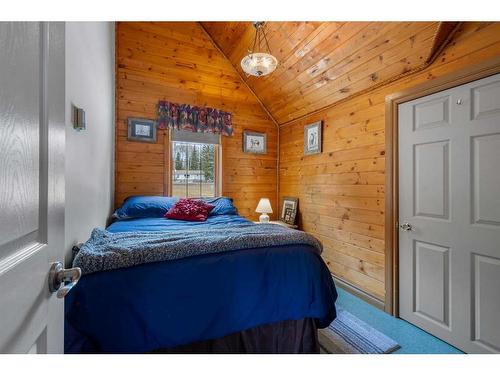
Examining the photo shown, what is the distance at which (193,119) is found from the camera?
3504 mm

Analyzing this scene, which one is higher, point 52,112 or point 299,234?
point 52,112

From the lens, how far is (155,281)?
4.08ft

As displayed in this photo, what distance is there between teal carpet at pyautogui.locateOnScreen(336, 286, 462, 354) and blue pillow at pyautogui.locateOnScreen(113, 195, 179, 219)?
7.40 ft

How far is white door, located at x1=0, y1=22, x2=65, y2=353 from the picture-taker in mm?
444

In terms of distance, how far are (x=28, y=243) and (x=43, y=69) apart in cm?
42

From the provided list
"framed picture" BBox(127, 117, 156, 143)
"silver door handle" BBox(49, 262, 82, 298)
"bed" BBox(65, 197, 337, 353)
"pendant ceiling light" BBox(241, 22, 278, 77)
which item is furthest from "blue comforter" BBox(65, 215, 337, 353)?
"framed picture" BBox(127, 117, 156, 143)

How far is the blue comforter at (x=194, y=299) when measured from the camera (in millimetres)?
1139

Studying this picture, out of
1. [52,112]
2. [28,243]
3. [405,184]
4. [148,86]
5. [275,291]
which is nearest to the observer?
[28,243]

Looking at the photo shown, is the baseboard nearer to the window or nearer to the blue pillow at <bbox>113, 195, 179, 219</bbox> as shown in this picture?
the window

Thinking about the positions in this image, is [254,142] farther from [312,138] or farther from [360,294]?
[360,294]

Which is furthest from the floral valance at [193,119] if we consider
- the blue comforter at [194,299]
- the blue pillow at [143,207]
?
the blue comforter at [194,299]

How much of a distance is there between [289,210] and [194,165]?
5.31 ft
